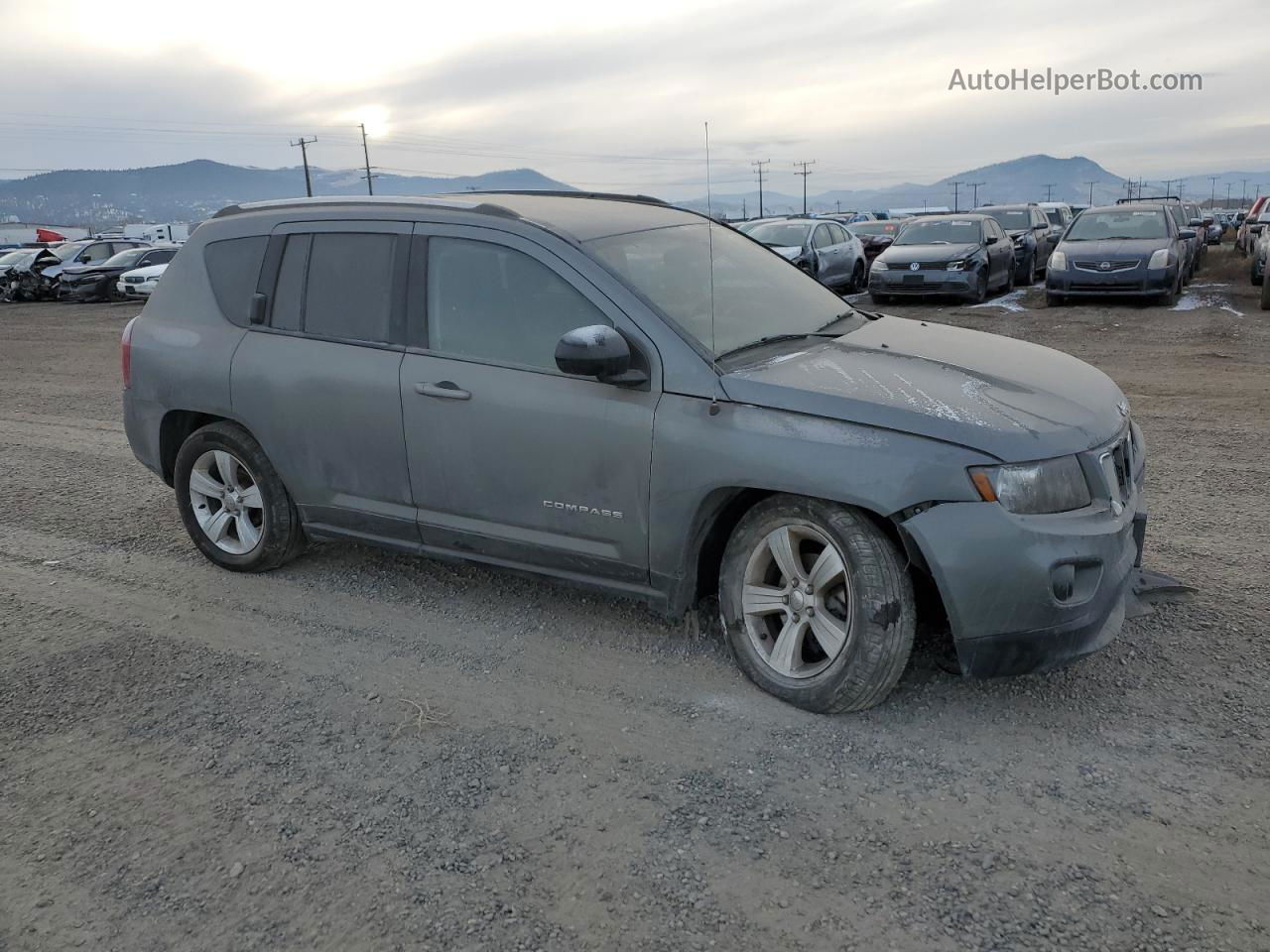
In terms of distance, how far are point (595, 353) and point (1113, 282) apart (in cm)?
1425

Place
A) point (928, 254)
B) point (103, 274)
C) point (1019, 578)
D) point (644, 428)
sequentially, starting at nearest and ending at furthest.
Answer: point (1019, 578) < point (644, 428) < point (928, 254) < point (103, 274)

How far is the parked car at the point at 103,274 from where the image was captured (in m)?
27.3

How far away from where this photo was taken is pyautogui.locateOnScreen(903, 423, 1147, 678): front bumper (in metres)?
3.12

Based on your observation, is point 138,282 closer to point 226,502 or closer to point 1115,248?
point 1115,248

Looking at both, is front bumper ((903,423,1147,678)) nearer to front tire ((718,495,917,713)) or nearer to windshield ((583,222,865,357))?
front tire ((718,495,917,713))

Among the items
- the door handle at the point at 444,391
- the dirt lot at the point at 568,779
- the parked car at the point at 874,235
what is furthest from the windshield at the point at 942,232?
the door handle at the point at 444,391

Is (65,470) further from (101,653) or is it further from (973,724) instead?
(973,724)

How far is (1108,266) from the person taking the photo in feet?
50.3

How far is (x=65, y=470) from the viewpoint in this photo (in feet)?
23.9

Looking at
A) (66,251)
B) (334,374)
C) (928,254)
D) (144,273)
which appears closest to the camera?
(334,374)

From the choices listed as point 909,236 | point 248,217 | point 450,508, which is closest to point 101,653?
point 450,508

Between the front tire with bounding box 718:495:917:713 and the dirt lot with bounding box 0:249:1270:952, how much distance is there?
0.50 feet

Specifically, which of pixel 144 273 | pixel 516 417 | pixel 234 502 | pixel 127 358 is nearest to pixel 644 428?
pixel 516 417

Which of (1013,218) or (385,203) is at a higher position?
(1013,218)
